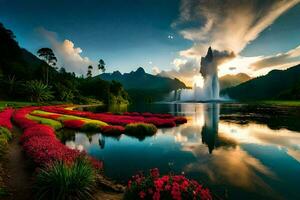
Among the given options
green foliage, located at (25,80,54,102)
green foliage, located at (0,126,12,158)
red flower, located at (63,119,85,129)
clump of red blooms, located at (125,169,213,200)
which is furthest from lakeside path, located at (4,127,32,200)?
green foliage, located at (25,80,54,102)

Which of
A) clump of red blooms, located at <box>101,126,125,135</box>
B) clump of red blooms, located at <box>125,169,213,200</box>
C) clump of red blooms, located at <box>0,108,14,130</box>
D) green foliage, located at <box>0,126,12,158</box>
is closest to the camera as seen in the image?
clump of red blooms, located at <box>125,169,213,200</box>

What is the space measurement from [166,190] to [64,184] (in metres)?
4.55

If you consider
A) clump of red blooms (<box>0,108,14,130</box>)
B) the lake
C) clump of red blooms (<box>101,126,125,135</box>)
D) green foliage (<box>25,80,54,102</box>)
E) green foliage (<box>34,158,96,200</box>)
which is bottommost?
the lake

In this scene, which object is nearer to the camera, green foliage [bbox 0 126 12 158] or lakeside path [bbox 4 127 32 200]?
lakeside path [bbox 4 127 32 200]

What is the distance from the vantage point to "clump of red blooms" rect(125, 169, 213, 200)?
8016 mm

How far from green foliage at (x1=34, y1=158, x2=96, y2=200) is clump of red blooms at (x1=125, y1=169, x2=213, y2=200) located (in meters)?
2.38

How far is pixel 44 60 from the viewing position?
135625 mm

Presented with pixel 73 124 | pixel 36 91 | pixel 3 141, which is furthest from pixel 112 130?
pixel 36 91

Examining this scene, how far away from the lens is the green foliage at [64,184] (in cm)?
973

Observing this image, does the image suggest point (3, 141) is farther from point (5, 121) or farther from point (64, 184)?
point (5, 121)

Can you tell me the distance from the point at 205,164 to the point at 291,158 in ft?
30.8

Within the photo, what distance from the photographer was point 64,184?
9.80 m

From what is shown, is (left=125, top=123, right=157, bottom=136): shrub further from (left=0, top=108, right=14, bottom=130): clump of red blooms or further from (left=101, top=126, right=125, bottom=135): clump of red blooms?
(left=0, top=108, right=14, bottom=130): clump of red blooms

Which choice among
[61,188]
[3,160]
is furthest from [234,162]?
[3,160]
